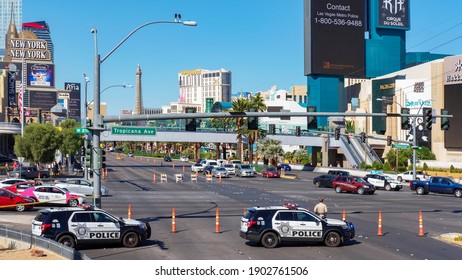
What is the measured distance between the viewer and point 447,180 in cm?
5178

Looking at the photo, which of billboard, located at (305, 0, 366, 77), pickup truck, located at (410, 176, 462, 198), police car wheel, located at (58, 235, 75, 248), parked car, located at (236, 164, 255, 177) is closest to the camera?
police car wheel, located at (58, 235, 75, 248)

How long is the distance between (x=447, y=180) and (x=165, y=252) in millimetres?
37242

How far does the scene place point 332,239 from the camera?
881 inches

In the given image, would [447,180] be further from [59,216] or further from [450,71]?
[450,71]

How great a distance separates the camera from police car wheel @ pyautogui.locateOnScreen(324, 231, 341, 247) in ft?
73.4

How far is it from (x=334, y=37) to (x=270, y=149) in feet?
136

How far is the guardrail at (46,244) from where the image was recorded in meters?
17.1

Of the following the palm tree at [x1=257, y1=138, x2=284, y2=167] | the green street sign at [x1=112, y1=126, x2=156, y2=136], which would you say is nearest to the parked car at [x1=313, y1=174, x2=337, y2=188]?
the green street sign at [x1=112, y1=126, x2=156, y2=136]

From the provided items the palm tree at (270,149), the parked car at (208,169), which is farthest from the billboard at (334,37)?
the parked car at (208,169)

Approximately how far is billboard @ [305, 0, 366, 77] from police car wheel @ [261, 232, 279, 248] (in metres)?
106

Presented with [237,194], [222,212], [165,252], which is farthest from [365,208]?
[165,252]

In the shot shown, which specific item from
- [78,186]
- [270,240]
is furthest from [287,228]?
[78,186]

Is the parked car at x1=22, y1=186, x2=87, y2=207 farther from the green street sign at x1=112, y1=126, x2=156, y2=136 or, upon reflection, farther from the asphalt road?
the green street sign at x1=112, y1=126, x2=156, y2=136

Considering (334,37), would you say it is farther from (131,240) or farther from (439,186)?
(131,240)
